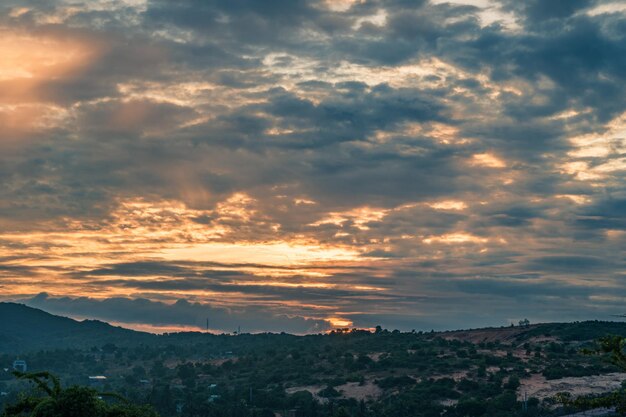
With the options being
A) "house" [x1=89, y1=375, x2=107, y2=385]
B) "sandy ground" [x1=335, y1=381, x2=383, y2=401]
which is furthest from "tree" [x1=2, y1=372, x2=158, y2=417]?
"house" [x1=89, y1=375, x2=107, y2=385]

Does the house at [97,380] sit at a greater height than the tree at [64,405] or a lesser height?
lesser

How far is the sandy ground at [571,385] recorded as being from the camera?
101188mm

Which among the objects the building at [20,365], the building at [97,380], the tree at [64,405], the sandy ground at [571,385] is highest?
the tree at [64,405]

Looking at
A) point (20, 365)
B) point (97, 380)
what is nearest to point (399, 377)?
point (97, 380)

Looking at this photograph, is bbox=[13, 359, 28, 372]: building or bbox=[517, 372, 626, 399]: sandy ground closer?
bbox=[517, 372, 626, 399]: sandy ground

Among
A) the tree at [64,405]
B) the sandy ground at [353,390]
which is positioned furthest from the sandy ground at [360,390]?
the tree at [64,405]

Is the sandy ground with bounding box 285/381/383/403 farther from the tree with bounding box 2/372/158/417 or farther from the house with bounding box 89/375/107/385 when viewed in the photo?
the tree with bounding box 2/372/158/417

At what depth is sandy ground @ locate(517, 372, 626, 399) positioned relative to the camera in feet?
332

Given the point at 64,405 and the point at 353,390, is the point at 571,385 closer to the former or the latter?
the point at 353,390

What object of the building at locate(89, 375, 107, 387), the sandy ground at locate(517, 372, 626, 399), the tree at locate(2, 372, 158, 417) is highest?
the tree at locate(2, 372, 158, 417)

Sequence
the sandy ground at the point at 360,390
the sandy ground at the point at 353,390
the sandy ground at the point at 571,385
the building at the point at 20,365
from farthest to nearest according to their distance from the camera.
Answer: the building at the point at 20,365 → the sandy ground at the point at 353,390 → the sandy ground at the point at 360,390 → the sandy ground at the point at 571,385

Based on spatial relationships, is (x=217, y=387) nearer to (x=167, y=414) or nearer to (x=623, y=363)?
(x=167, y=414)

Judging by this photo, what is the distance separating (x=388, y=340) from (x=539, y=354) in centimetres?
4595

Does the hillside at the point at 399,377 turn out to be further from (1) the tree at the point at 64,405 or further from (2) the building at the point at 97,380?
(1) the tree at the point at 64,405
